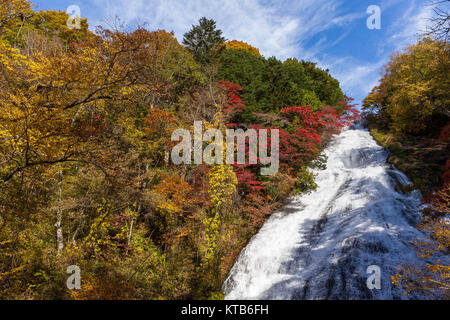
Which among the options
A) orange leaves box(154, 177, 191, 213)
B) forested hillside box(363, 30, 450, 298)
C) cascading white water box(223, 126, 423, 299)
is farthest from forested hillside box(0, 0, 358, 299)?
forested hillside box(363, 30, 450, 298)

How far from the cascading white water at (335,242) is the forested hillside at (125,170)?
128 cm

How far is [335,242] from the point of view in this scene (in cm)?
928

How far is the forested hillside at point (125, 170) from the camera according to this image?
214 inches

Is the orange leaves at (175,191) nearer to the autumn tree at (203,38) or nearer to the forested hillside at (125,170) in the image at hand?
the forested hillside at (125,170)

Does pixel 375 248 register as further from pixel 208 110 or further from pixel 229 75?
pixel 229 75

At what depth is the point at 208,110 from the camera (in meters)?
16.2

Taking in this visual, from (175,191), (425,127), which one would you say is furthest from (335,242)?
(425,127)

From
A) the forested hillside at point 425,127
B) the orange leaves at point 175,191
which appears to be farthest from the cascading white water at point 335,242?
the orange leaves at point 175,191

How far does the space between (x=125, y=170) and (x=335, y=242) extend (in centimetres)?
982

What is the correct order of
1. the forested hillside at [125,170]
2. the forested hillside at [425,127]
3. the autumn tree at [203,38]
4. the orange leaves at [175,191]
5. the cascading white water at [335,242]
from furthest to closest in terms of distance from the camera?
the autumn tree at [203,38] → the orange leaves at [175,191] → the forested hillside at [425,127] → the cascading white water at [335,242] → the forested hillside at [125,170]

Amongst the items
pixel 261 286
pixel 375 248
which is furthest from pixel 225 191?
pixel 375 248

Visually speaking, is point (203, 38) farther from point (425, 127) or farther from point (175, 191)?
point (425, 127)

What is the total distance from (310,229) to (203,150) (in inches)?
296

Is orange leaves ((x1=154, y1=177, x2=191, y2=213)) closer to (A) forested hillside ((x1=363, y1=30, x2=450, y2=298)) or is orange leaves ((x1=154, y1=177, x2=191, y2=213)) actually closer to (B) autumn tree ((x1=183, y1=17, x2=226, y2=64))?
Answer: (A) forested hillside ((x1=363, y1=30, x2=450, y2=298))
